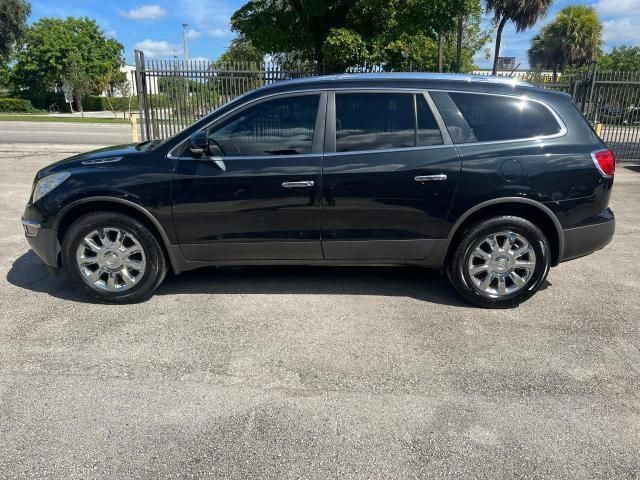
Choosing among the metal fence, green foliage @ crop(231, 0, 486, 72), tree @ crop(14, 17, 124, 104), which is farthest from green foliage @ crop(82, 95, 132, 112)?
the metal fence

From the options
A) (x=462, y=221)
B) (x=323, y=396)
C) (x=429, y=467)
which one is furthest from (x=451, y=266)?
(x=429, y=467)

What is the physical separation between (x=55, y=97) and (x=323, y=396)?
172ft

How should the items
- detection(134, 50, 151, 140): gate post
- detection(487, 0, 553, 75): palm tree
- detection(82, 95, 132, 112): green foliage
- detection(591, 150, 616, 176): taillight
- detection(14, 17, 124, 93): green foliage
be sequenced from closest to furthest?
detection(591, 150, 616, 176): taillight < detection(134, 50, 151, 140): gate post < detection(487, 0, 553, 75): palm tree < detection(14, 17, 124, 93): green foliage < detection(82, 95, 132, 112): green foliage

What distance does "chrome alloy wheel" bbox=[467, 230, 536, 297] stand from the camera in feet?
Answer: 12.9

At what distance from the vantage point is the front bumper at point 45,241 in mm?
3932

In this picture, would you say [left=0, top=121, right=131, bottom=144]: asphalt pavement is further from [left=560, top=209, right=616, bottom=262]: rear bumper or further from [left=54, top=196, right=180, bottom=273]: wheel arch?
[left=560, top=209, right=616, bottom=262]: rear bumper

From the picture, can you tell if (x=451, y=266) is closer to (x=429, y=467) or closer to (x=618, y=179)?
(x=429, y=467)

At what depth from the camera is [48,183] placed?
393 cm

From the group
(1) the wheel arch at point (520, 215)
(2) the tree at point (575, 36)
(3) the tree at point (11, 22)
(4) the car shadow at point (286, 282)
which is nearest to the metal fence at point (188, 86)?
(4) the car shadow at point (286, 282)

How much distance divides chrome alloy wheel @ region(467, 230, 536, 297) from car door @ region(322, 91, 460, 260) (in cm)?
40

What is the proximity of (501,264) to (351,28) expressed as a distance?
11589 mm

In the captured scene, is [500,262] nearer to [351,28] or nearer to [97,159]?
[97,159]

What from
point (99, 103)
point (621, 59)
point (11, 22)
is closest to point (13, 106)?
point (11, 22)

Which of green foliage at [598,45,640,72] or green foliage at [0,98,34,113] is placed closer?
green foliage at [598,45,640,72]
